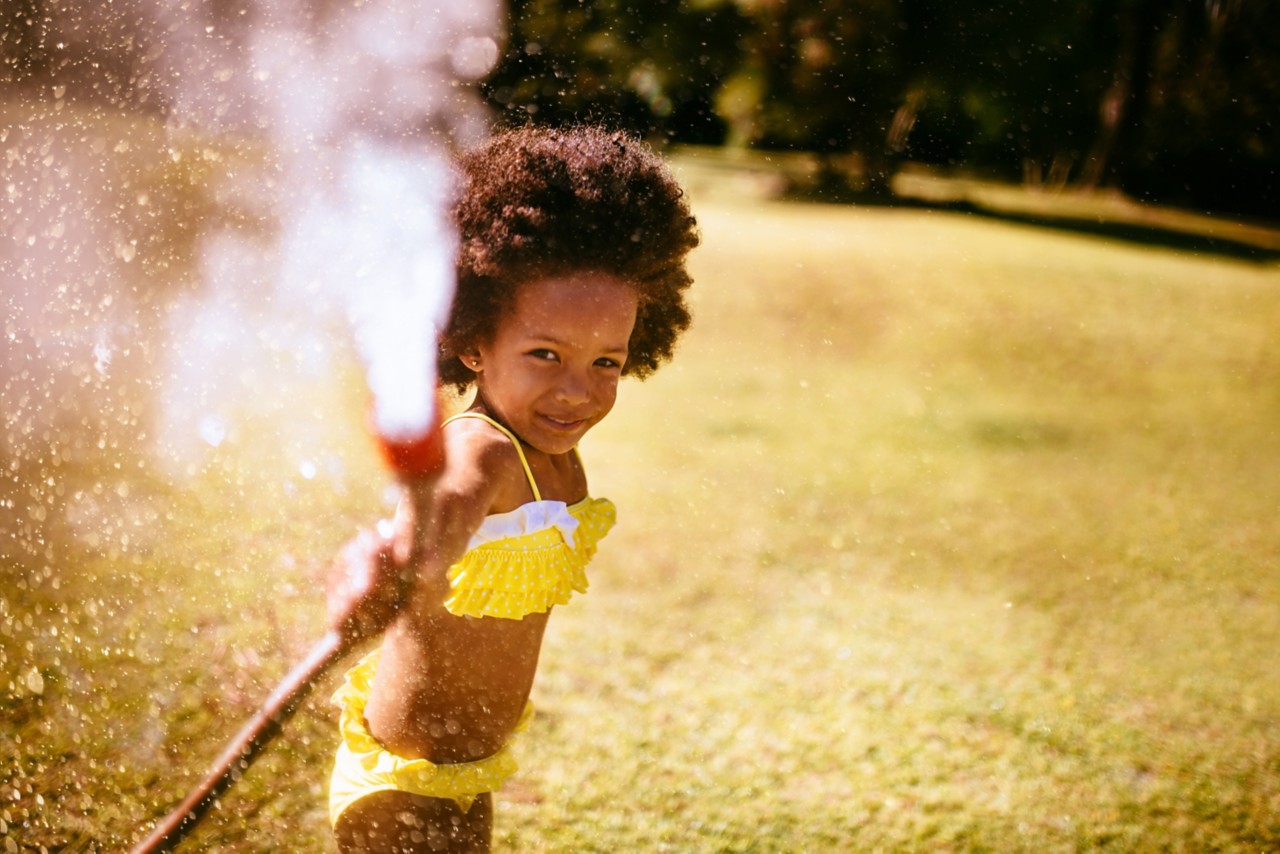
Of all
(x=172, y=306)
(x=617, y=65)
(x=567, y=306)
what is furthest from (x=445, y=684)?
(x=172, y=306)

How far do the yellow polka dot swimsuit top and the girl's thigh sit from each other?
1.05 feet

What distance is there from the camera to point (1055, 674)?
3.21m

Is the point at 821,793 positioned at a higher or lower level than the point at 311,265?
lower

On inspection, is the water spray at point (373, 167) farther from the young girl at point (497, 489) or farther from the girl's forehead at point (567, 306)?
the girl's forehead at point (567, 306)

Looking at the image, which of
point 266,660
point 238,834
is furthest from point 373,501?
point 238,834

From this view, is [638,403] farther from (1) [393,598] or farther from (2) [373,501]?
(1) [393,598]

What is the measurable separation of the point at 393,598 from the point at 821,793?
1.46 meters

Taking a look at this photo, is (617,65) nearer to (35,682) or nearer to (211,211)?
(211,211)

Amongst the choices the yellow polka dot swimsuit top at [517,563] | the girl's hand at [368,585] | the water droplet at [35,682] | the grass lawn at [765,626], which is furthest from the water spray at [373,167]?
the water droplet at [35,682]

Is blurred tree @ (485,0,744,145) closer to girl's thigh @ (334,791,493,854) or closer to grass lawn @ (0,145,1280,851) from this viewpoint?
grass lawn @ (0,145,1280,851)

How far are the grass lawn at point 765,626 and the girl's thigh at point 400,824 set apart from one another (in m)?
0.58

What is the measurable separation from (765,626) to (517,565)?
208 cm

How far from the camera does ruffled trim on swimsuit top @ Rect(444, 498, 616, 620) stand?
140cm

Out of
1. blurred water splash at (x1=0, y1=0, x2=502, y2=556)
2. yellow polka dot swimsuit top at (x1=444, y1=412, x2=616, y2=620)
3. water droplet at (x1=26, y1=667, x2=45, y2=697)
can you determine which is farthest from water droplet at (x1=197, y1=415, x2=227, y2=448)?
yellow polka dot swimsuit top at (x1=444, y1=412, x2=616, y2=620)
